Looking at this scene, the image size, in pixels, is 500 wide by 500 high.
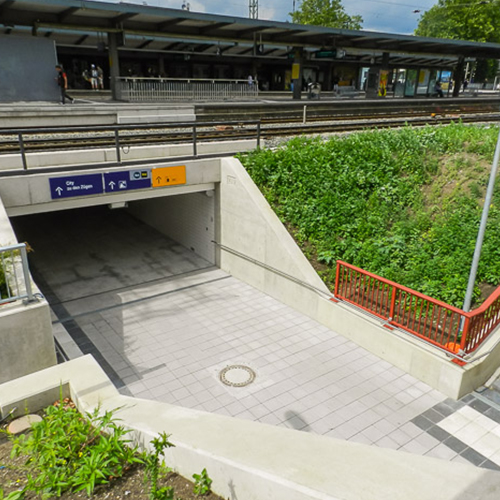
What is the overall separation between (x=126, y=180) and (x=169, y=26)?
16547 mm

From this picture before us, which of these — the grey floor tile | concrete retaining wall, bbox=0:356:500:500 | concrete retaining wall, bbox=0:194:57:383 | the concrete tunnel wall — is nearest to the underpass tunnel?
the concrete tunnel wall

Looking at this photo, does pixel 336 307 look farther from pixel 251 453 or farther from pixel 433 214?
pixel 251 453

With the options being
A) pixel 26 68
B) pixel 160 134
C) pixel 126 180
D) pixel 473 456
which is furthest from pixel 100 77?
pixel 473 456

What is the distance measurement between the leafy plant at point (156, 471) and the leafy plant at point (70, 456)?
0.33 feet

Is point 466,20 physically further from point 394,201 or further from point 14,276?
point 14,276

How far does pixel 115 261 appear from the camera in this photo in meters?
13.7

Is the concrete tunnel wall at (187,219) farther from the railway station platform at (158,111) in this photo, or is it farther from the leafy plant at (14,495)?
the leafy plant at (14,495)

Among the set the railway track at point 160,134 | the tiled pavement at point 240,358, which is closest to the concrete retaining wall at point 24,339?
the tiled pavement at point 240,358

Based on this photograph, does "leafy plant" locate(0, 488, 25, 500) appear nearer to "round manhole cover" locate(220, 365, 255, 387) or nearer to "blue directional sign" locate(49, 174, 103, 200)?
"round manhole cover" locate(220, 365, 255, 387)

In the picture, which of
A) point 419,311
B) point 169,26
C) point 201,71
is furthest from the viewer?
point 201,71

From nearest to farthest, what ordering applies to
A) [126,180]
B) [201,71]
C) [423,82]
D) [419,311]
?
[419,311]
[126,180]
[201,71]
[423,82]

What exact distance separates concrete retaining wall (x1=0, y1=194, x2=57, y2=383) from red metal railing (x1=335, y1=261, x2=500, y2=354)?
551 cm

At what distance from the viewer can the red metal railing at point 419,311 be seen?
711cm

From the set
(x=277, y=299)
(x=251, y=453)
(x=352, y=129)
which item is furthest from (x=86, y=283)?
(x=352, y=129)
